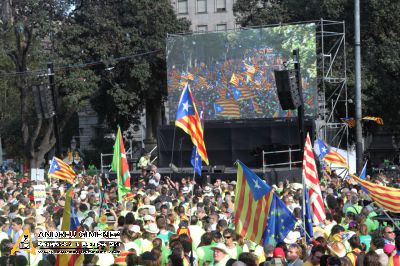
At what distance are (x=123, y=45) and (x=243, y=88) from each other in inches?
514

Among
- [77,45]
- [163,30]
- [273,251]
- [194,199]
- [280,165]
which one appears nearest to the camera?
[273,251]

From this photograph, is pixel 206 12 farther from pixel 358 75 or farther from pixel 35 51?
pixel 358 75

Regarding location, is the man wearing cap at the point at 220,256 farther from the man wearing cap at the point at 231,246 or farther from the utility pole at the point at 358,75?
the utility pole at the point at 358,75

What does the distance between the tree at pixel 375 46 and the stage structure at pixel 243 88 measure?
5557mm

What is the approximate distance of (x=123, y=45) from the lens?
43.2 meters

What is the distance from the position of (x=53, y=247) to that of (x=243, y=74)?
23077 mm

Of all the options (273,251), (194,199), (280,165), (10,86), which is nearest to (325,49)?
(280,165)

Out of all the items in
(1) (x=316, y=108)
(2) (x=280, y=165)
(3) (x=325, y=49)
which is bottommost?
(2) (x=280, y=165)

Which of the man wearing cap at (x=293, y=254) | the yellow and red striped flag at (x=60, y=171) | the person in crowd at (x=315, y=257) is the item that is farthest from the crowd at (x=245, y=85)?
the person in crowd at (x=315, y=257)

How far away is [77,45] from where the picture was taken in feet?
136

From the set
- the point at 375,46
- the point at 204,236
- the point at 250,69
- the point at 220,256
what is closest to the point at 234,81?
the point at 250,69

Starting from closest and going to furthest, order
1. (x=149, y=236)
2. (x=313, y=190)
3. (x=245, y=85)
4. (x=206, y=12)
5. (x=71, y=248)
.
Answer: (x=71, y=248) < (x=149, y=236) < (x=313, y=190) < (x=245, y=85) < (x=206, y=12)

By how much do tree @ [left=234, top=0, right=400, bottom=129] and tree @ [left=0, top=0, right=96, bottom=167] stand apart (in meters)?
11.4

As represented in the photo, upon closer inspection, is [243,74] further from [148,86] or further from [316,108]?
[148,86]
